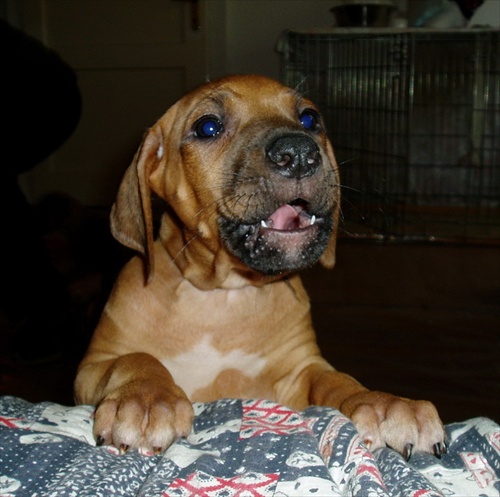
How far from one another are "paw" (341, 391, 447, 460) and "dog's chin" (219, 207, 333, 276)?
0.40 meters

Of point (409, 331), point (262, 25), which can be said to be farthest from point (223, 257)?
point (262, 25)

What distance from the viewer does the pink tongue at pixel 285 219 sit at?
1959 mm

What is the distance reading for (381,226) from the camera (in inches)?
260

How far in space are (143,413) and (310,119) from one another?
1.14 meters

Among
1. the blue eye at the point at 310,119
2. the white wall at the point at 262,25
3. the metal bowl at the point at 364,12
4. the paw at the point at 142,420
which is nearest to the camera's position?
the paw at the point at 142,420

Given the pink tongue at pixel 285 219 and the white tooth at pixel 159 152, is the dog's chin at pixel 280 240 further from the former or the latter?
the white tooth at pixel 159 152

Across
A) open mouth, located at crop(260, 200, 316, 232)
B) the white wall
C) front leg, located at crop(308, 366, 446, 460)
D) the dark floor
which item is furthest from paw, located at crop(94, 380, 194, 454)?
the white wall

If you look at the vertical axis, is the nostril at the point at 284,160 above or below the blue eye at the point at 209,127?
below

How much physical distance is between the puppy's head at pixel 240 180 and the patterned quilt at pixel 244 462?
0.49 m

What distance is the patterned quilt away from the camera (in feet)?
4.00

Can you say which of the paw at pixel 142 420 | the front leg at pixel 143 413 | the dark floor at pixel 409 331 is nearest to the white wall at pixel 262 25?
the dark floor at pixel 409 331

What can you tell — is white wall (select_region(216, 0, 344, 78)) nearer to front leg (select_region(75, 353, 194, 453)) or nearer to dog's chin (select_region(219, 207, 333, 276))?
dog's chin (select_region(219, 207, 333, 276))

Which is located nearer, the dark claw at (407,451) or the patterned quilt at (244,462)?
→ the patterned quilt at (244,462)

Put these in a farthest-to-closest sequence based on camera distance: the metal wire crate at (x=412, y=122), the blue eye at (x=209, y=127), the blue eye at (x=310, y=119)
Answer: the metal wire crate at (x=412, y=122) → the blue eye at (x=310, y=119) → the blue eye at (x=209, y=127)
